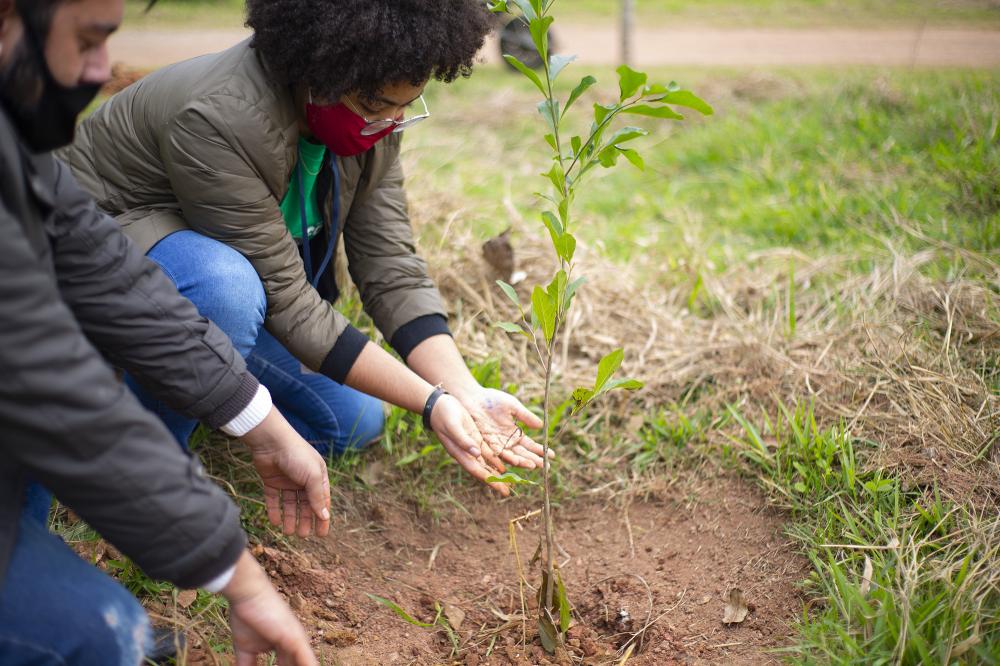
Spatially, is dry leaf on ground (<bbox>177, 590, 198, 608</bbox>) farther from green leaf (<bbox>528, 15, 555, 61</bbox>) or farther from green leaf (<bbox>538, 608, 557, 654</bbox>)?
green leaf (<bbox>528, 15, 555, 61</bbox>)

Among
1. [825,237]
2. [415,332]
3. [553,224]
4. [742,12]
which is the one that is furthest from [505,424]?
[742,12]

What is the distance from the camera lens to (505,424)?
74.2 inches

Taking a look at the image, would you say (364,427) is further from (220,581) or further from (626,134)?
(626,134)

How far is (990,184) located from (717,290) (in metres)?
1.43

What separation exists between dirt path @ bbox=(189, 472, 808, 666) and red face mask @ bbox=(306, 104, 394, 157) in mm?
925

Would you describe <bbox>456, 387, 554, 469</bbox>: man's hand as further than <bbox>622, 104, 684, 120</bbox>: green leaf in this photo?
Yes

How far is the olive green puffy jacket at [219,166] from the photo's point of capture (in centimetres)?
167

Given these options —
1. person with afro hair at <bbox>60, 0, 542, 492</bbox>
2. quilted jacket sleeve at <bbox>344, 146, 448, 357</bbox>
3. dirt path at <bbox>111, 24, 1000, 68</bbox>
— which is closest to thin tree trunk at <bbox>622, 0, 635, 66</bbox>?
dirt path at <bbox>111, 24, 1000, 68</bbox>

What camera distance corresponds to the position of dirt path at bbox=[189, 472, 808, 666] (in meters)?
1.75

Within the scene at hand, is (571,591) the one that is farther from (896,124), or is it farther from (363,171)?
(896,124)

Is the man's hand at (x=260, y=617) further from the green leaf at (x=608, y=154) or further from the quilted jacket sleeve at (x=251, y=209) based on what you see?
the green leaf at (x=608, y=154)

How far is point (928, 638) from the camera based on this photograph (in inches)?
60.3

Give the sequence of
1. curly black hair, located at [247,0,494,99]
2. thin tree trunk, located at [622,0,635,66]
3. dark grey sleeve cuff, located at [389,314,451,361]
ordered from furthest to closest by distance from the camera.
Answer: thin tree trunk, located at [622,0,635,66], dark grey sleeve cuff, located at [389,314,451,361], curly black hair, located at [247,0,494,99]

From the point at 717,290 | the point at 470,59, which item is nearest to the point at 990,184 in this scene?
the point at 717,290
